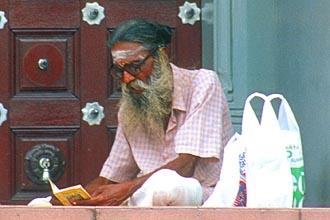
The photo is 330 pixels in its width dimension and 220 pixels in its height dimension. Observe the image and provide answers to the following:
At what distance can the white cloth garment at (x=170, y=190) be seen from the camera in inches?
220

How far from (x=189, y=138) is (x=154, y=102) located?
0.31 metres

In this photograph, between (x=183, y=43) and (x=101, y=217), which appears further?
(x=183, y=43)

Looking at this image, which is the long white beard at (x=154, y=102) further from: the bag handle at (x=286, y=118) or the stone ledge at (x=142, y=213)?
the stone ledge at (x=142, y=213)

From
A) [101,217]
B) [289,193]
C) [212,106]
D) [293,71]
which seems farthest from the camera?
[293,71]

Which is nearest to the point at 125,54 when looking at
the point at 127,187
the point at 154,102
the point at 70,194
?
the point at 154,102

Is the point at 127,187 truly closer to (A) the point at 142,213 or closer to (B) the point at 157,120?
(B) the point at 157,120

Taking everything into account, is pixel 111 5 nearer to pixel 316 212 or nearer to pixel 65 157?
pixel 65 157

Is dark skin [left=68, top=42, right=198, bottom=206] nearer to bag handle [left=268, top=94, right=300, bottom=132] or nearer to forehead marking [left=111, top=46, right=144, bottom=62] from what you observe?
forehead marking [left=111, top=46, right=144, bottom=62]

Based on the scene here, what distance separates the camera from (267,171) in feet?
17.7

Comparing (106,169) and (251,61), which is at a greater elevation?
(251,61)

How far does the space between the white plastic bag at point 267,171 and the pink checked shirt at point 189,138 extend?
701 millimetres

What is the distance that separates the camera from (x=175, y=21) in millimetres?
7703

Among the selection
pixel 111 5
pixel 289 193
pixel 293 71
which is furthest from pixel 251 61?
pixel 289 193

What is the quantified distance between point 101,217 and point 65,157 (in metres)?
2.67
